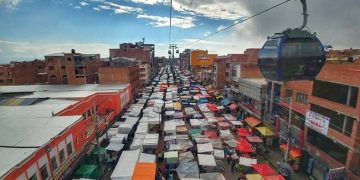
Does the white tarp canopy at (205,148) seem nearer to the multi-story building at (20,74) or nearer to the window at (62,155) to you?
the window at (62,155)

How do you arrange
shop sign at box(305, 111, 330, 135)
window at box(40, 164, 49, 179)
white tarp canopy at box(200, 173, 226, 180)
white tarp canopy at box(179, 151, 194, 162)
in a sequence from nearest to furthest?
window at box(40, 164, 49, 179), white tarp canopy at box(200, 173, 226, 180), shop sign at box(305, 111, 330, 135), white tarp canopy at box(179, 151, 194, 162)

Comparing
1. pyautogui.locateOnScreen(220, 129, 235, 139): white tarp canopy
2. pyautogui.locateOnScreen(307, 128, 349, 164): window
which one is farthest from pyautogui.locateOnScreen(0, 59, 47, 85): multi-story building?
pyautogui.locateOnScreen(307, 128, 349, 164): window

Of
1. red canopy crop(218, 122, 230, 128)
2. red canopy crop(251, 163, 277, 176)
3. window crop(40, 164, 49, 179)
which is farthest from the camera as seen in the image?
red canopy crop(218, 122, 230, 128)

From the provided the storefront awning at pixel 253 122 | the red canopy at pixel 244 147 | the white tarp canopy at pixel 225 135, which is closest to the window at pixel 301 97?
the red canopy at pixel 244 147

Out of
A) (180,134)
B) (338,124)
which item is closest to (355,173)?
(338,124)

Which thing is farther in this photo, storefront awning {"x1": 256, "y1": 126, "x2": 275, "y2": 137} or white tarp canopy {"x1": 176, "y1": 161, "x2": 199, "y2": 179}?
storefront awning {"x1": 256, "y1": 126, "x2": 275, "y2": 137}

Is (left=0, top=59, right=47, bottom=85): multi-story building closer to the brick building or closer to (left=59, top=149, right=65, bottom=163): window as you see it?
(left=59, top=149, right=65, bottom=163): window
